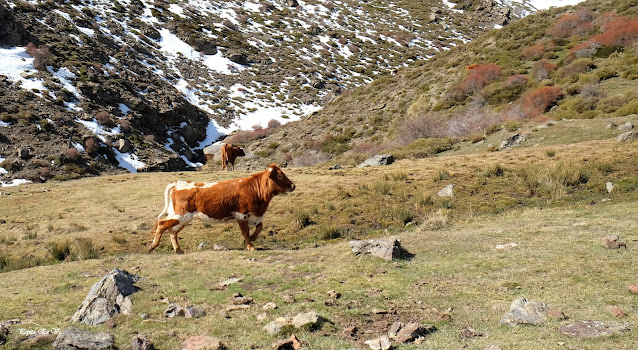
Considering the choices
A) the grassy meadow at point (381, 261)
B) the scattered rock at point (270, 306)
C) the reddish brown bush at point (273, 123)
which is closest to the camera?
the grassy meadow at point (381, 261)

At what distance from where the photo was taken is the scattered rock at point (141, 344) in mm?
5191

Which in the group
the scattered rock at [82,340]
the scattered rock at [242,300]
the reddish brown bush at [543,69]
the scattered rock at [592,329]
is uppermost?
the reddish brown bush at [543,69]

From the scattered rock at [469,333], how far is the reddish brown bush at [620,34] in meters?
43.6

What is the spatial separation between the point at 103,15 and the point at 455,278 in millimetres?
83489

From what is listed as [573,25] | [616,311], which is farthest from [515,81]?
[616,311]

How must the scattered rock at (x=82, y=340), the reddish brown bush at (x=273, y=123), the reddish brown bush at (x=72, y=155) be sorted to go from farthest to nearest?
the reddish brown bush at (x=273, y=123)
the reddish brown bush at (x=72, y=155)
the scattered rock at (x=82, y=340)

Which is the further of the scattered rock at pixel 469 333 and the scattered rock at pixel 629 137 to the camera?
the scattered rock at pixel 629 137

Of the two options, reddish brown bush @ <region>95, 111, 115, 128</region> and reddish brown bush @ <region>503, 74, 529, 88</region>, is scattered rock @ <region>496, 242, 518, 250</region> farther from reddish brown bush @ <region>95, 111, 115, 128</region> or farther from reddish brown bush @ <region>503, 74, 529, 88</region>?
reddish brown bush @ <region>95, 111, 115, 128</region>

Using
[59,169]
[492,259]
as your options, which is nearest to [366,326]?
[492,259]

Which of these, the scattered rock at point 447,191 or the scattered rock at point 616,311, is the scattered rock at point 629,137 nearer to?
the scattered rock at point 447,191

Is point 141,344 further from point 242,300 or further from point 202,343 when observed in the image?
point 242,300

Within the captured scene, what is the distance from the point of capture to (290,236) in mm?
15367

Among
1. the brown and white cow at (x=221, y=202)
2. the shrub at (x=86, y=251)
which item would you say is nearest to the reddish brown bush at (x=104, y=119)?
the shrub at (x=86, y=251)

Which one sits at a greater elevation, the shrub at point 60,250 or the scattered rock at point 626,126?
the scattered rock at point 626,126
